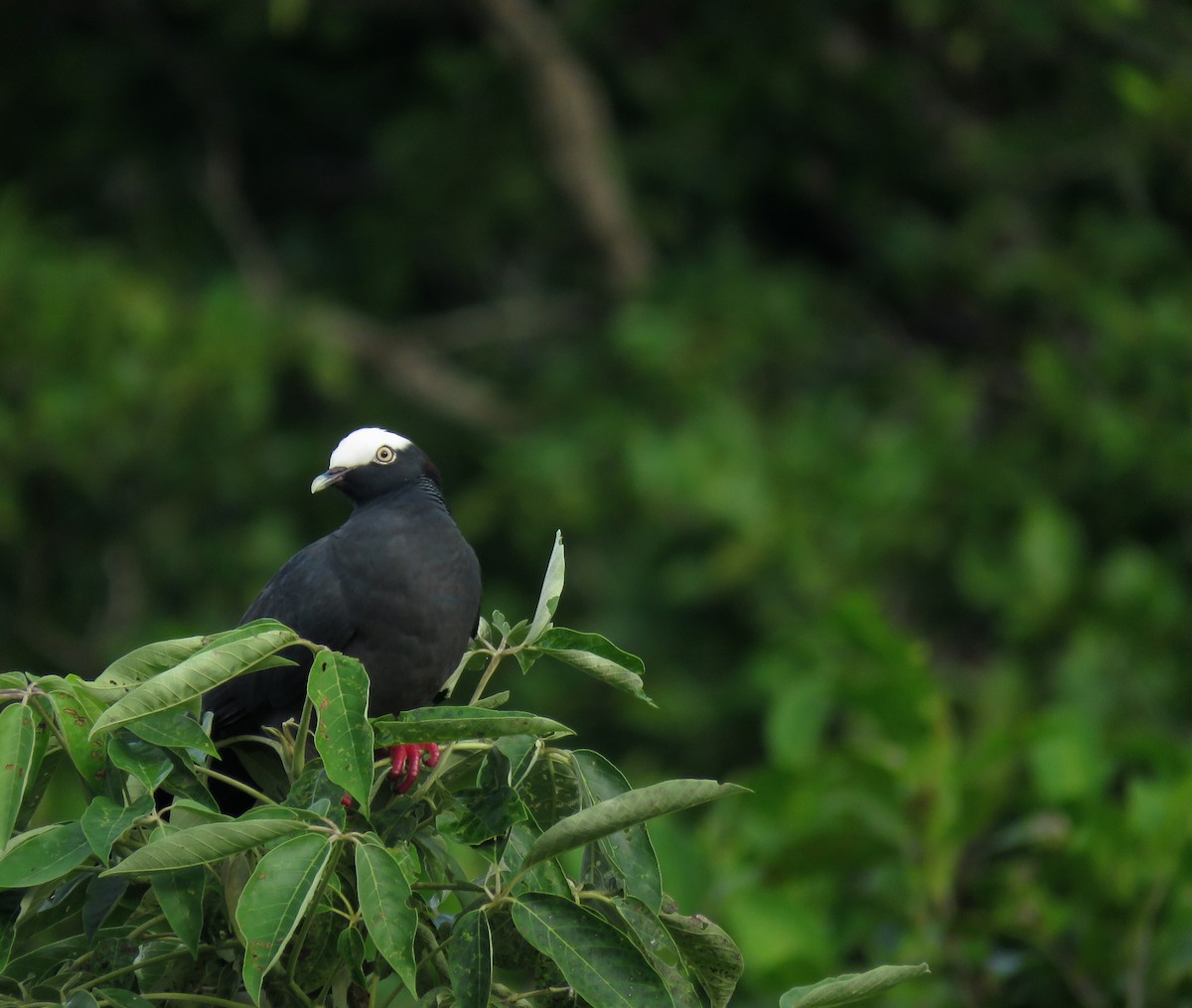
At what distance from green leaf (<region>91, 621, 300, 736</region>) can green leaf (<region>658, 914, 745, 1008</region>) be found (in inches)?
18.7

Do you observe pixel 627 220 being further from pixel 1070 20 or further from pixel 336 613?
pixel 336 613

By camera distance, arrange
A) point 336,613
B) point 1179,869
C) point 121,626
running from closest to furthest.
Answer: point 336,613
point 1179,869
point 121,626

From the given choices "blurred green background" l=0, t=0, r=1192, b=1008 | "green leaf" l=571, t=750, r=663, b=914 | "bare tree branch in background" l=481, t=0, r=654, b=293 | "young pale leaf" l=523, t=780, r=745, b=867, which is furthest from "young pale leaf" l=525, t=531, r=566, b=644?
"bare tree branch in background" l=481, t=0, r=654, b=293

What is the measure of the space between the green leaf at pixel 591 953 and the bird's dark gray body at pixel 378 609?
812 millimetres

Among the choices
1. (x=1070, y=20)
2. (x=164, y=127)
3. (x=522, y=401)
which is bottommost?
(x=522, y=401)

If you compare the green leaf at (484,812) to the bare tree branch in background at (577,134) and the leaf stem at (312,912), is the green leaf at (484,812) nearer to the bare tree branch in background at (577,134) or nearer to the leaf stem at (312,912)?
the leaf stem at (312,912)

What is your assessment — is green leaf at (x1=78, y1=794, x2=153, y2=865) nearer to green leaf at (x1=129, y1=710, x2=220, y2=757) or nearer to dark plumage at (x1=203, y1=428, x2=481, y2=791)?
green leaf at (x1=129, y1=710, x2=220, y2=757)

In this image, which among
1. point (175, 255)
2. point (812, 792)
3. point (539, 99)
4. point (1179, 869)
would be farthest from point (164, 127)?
point (1179, 869)

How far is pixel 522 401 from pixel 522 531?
1043mm

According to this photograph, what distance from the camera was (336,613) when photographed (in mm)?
2307

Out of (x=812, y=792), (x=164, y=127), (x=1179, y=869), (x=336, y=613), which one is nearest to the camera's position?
(x=336, y=613)

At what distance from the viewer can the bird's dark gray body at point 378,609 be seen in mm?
2260

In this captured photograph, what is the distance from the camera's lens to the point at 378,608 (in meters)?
2.29

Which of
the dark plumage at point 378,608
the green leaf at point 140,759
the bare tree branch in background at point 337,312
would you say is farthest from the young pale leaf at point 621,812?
the bare tree branch in background at point 337,312
